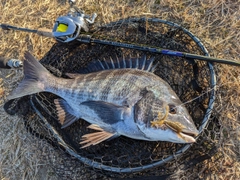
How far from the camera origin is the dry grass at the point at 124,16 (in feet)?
10.1

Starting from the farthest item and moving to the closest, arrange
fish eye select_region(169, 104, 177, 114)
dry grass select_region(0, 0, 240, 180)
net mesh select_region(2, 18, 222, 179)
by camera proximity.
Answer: dry grass select_region(0, 0, 240, 180), net mesh select_region(2, 18, 222, 179), fish eye select_region(169, 104, 177, 114)

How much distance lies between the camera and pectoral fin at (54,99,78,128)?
316cm

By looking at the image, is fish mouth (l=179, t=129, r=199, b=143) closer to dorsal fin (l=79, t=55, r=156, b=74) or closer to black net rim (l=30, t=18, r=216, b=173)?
black net rim (l=30, t=18, r=216, b=173)

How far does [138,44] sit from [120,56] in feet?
1.12

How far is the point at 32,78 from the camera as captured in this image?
322 cm

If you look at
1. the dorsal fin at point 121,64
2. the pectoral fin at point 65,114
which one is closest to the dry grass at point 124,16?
the pectoral fin at point 65,114

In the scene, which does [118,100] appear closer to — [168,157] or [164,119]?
[164,119]

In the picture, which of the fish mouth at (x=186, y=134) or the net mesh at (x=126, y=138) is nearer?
the fish mouth at (x=186, y=134)

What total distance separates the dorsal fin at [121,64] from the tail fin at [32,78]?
415mm

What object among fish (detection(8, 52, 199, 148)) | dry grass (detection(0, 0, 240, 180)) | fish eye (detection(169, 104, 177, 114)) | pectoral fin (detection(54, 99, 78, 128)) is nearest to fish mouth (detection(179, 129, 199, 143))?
fish (detection(8, 52, 199, 148))

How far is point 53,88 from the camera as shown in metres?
3.17

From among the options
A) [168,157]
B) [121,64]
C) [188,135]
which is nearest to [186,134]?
[188,135]

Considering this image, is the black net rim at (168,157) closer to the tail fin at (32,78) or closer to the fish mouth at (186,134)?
the fish mouth at (186,134)

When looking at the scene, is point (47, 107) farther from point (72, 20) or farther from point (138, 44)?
point (138, 44)
